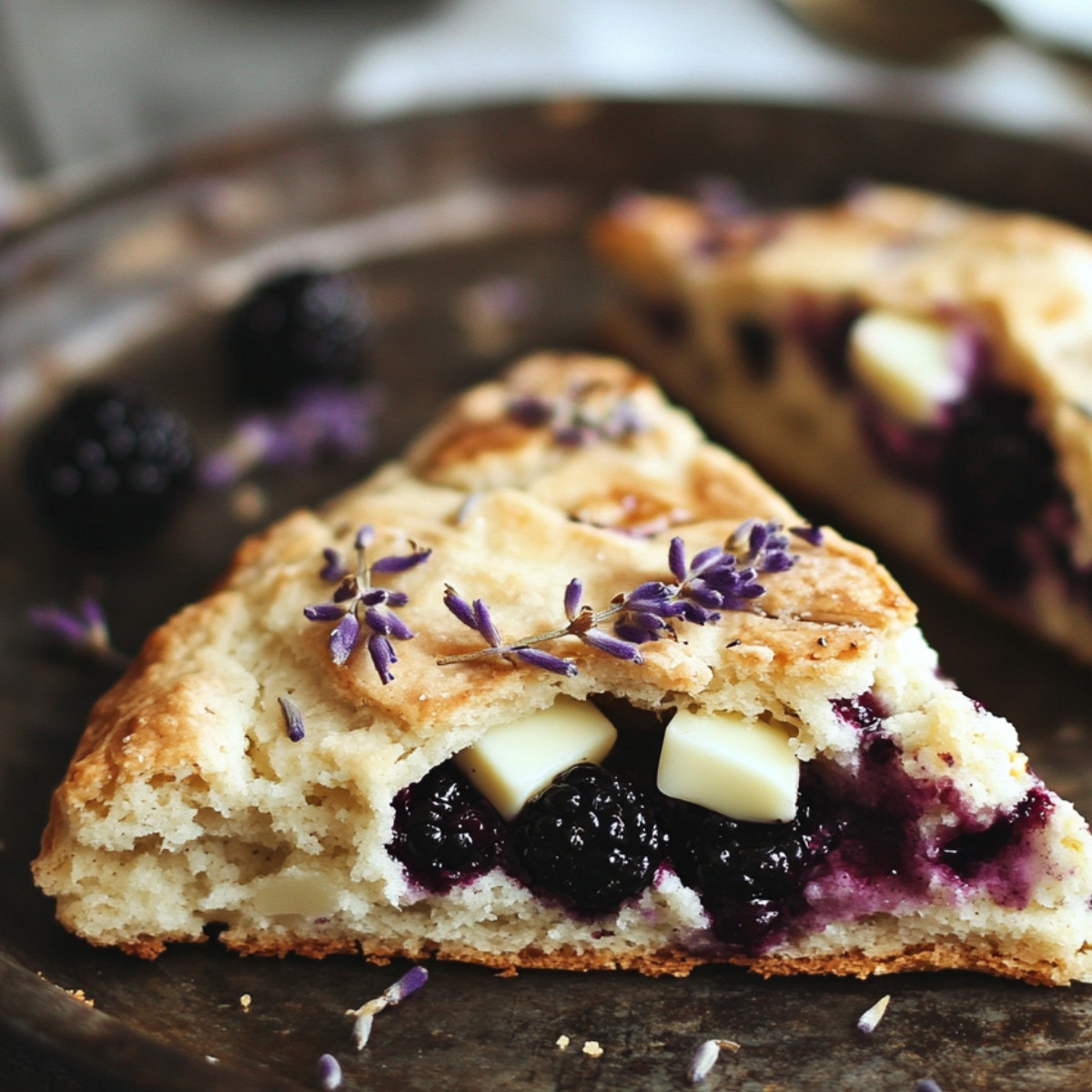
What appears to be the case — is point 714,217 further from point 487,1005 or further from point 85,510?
point 487,1005

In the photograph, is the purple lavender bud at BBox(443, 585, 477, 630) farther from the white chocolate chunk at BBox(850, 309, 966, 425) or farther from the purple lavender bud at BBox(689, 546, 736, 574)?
the white chocolate chunk at BBox(850, 309, 966, 425)

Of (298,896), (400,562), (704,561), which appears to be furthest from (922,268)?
(298,896)

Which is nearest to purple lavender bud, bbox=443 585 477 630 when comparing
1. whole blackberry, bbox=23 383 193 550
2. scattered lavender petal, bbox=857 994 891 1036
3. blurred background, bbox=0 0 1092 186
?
scattered lavender petal, bbox=857 994 891 1036

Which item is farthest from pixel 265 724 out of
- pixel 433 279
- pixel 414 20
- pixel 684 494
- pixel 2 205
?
pixel 414 20

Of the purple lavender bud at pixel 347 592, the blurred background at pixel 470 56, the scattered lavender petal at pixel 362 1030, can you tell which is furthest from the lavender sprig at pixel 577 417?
the blurred background at pixel 470 56

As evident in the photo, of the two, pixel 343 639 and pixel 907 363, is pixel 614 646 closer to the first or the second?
pixel 343 639
